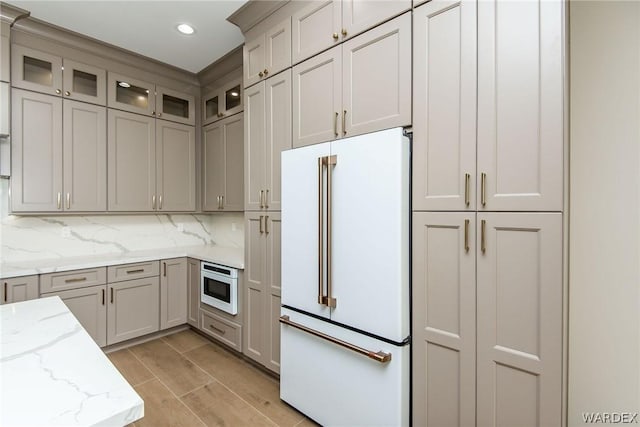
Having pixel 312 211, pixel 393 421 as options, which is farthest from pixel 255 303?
pixel 393 421

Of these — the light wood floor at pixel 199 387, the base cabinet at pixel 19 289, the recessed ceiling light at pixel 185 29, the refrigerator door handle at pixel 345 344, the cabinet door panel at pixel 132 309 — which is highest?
the recessed ceiling light at pixel 185 29

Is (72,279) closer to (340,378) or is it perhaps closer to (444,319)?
(340,378)

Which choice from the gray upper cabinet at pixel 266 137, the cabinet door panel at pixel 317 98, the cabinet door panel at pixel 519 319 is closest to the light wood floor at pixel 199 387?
the cabinet door panel at pixel 519 319

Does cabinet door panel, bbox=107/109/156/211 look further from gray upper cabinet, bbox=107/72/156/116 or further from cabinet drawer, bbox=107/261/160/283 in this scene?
cabinet drawer, bbox=107/261/160/283

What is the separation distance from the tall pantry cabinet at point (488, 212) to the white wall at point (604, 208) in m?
0.43

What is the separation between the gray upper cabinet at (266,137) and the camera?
2283 millimetres

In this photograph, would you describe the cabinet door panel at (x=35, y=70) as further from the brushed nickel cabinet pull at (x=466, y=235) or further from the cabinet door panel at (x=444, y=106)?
the brushed nickel cabinet pull at (x=466, y=235)

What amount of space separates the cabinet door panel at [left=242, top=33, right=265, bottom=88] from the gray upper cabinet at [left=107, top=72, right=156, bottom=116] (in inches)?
55.8

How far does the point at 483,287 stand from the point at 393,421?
83cm

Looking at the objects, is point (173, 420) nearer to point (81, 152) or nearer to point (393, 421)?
point (393, 421)

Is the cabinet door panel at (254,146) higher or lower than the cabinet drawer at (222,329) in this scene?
higher

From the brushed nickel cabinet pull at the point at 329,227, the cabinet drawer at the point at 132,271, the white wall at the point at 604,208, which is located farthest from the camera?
the cabinet drawer at the point at 132,271

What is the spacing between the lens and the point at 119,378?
906 mm

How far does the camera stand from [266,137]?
241cm
